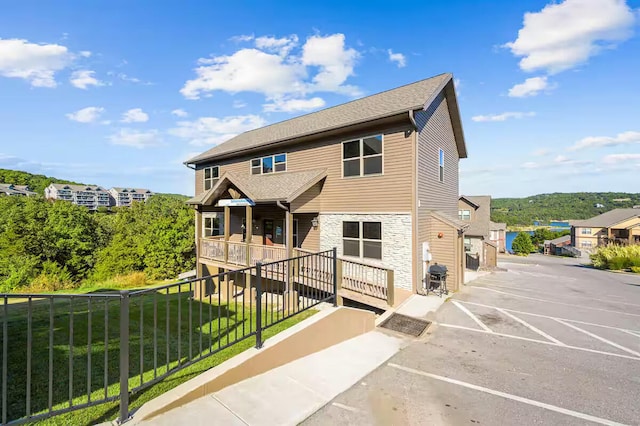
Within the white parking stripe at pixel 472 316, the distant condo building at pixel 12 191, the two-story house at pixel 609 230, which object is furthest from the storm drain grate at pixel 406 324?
the distant condo building at pixel 12 191

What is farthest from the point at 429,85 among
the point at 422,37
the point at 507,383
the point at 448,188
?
the point at 507,383

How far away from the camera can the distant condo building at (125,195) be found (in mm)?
152125

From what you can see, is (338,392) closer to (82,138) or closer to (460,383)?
(460,383)

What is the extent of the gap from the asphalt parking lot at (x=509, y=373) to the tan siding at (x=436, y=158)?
4.65 m

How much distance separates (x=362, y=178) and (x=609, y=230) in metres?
62.6

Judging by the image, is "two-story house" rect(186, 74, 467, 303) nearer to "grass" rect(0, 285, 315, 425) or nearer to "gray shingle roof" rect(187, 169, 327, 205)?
"gray shingle roof" rect(187, 169, 327, 205)

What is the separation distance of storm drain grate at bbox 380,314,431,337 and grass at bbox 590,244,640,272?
18.8 meters

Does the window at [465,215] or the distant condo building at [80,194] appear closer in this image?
the window at [465,215]

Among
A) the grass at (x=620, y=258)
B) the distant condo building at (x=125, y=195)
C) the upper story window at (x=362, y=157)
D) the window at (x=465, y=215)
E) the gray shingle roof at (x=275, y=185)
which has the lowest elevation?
the grass at (x=620, y=258)

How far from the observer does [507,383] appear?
4605mm

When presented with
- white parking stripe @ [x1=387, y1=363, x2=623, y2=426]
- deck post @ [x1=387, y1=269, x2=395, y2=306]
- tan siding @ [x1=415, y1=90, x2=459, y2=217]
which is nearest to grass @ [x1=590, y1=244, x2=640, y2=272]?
tan siding @ [x1=415, y1=90, x2=459, y2=217]

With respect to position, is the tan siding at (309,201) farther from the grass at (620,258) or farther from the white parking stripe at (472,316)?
the grass at (620,258)

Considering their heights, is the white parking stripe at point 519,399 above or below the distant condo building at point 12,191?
below

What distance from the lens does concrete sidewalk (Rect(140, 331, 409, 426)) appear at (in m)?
3.29
